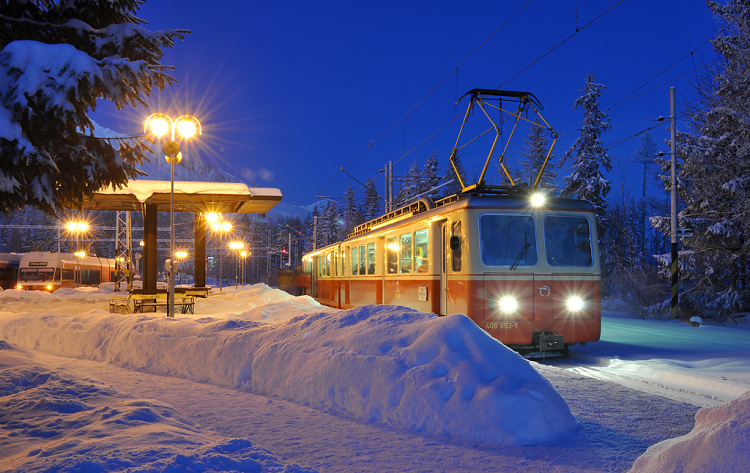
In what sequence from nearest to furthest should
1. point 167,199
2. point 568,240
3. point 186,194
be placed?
point 568,240, point 186,194, point 167,199

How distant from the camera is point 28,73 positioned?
4.80 m

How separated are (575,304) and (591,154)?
78.7ft

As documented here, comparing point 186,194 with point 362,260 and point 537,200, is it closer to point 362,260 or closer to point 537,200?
point 362,260

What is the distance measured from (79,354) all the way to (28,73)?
6.92 m

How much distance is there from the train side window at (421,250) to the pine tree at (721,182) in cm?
930

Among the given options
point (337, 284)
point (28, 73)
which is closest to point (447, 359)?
point (28, 73)

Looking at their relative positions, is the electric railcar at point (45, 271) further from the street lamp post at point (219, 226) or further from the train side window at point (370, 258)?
the train side window at point (370, 258)

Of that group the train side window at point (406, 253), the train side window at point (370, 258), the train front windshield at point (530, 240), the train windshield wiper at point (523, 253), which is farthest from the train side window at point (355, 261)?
the train windshield wiper at point (523, 253)

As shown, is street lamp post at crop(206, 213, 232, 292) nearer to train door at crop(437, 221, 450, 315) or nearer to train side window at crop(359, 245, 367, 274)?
train side window at crop(359, 245, 367, 274)

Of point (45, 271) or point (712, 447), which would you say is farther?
point (45, 271)

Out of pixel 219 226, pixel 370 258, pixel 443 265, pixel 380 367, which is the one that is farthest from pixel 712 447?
pixel 219 226

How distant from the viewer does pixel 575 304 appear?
979cm

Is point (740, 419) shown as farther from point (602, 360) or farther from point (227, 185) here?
point (227, 185)

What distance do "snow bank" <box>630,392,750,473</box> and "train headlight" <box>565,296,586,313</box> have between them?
5.99 m
